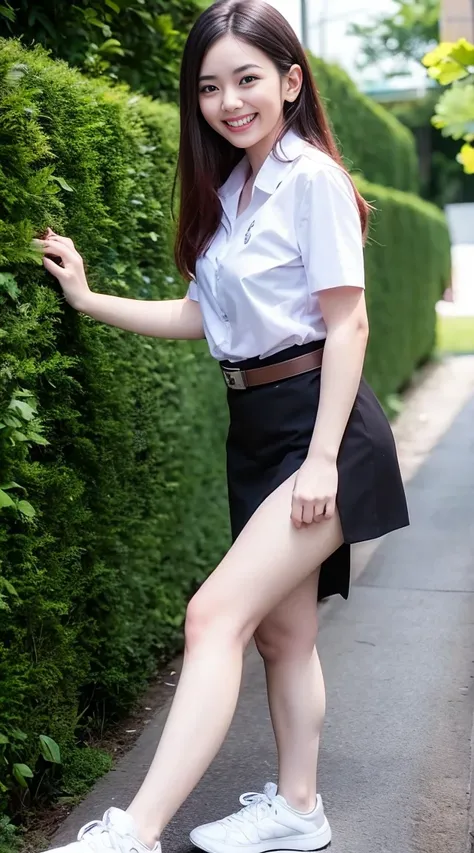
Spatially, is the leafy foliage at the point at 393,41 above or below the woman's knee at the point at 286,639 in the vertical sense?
below

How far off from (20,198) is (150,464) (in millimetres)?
1362

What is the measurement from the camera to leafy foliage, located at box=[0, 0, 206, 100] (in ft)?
11.3

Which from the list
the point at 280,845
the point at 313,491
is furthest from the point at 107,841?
the point at 313,491

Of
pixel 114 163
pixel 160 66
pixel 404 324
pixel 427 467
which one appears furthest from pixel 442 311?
pixel 114 163

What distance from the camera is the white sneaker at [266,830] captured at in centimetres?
256

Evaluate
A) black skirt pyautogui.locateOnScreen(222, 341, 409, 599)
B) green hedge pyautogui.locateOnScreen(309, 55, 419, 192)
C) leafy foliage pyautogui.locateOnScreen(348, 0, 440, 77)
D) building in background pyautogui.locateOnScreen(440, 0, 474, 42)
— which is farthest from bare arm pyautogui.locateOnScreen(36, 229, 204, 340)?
leafy foliage pyautogui.locateOnScreen(348, 0, 440, 77)

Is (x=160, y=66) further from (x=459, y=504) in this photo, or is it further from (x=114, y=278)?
(x=459, y=504)

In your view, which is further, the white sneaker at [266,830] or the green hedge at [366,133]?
the green hedge at [366,133]

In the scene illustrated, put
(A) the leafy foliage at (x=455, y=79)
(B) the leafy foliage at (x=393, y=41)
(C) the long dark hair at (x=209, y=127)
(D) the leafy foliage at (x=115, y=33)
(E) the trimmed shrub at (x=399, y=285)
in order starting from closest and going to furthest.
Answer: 1. (C) the long dark hair at (x=209, y=127)
2. (D) the leafy foliage at (x=115, y=33)
3. (A) the leafy foliage at (x=455, y=79)
4. (E) the trimmed shrub at (x=399, y=285)
5. (B) the leafy foliage at (x=393, y=41)

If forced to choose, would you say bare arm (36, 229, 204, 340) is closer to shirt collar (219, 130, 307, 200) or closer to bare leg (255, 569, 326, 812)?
shirt collar (219, 130, 307, 200)

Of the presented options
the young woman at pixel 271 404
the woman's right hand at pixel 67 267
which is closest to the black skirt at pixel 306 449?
the young woman at pixel 271 404

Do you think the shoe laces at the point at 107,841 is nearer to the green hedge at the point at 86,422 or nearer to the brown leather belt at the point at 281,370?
the green hedge at the point at 86,422

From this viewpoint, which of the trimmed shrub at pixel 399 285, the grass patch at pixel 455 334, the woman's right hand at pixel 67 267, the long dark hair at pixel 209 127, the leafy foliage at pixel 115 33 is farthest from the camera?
the grass patch at pixel 455 334

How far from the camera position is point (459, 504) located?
6.50 m
